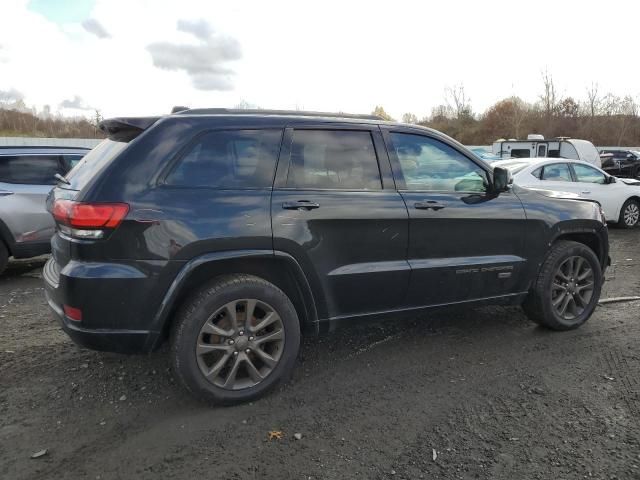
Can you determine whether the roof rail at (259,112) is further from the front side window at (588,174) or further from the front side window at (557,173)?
the front side window at (588,174)

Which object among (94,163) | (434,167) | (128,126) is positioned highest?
(128,126)

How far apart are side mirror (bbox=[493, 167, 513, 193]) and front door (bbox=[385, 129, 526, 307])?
0.22 feet

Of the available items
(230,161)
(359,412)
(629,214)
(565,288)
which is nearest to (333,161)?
(230,161)

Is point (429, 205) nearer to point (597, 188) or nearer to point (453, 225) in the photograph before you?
point (453, 225)

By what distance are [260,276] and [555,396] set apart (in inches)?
82.1

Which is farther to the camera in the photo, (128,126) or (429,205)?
(429,205)

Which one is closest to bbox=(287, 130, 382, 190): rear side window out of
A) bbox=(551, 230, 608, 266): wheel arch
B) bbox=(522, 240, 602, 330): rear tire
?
bbox=(522, 240, 602, 330): rear tire

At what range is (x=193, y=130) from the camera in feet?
10.0

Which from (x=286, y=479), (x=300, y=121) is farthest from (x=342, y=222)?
(x=286, y=479)

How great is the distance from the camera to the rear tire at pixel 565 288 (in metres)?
4.29

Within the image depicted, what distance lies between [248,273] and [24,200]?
425 cm

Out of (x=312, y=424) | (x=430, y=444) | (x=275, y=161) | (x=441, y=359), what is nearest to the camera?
(x=430, y=444)

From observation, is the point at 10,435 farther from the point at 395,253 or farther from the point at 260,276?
the point at 395,253

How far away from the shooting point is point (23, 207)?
6012mm
